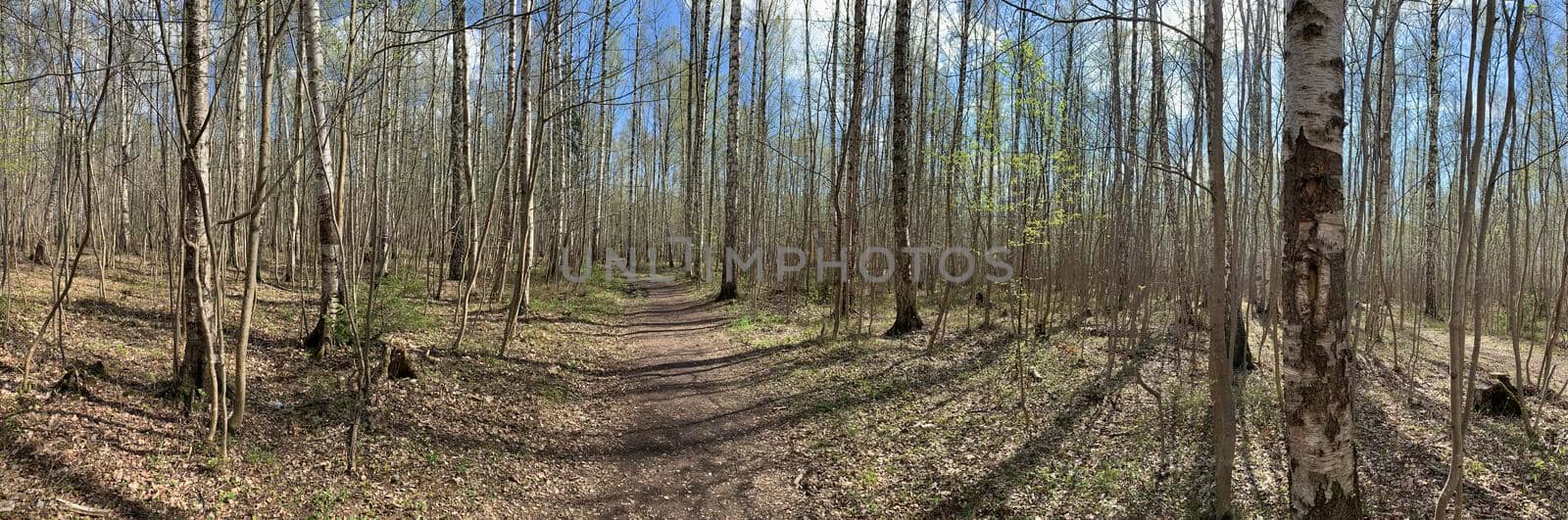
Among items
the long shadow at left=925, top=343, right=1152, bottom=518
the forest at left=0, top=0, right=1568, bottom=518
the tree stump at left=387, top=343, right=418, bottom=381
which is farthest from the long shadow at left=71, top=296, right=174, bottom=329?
the long shadow at left=925, top=343, right=1152, bottom=518

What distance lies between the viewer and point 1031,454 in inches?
185

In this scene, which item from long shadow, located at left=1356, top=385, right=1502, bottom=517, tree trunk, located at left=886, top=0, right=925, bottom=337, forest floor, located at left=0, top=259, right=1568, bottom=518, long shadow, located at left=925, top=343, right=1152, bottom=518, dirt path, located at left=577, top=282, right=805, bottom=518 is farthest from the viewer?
tree trunk, located at left=886, top=0, right=925, bottom=337

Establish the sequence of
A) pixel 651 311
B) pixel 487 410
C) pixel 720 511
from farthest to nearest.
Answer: pixel 651 311
pixel 487 410
pixel 720 511

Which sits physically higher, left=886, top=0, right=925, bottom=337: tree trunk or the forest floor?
left=886, top=0, right=925, bottom=337: tree trunk

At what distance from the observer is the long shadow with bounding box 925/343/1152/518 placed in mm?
3936

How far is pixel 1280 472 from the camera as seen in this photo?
4223 millimetres

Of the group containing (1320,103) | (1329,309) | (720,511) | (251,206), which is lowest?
(720,511)

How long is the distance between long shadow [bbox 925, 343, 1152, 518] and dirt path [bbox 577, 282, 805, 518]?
999mm

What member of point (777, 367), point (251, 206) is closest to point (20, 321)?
point (251, 206)

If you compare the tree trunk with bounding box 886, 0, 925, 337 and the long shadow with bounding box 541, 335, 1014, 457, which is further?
the tree trunk with bounding box 886, 0, 925, 337

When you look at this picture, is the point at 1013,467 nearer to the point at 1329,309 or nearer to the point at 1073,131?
the point at 1329,309

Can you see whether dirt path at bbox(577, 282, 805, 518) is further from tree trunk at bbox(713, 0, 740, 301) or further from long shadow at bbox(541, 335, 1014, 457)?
tree trunk at bbox(713, 0, 740, 301)

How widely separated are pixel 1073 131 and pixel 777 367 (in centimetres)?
612

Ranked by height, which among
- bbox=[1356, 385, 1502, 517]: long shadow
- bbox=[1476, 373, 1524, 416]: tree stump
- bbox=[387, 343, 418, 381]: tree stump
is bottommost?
bbox=[1356, 385, 1502, 517]: long shadow
